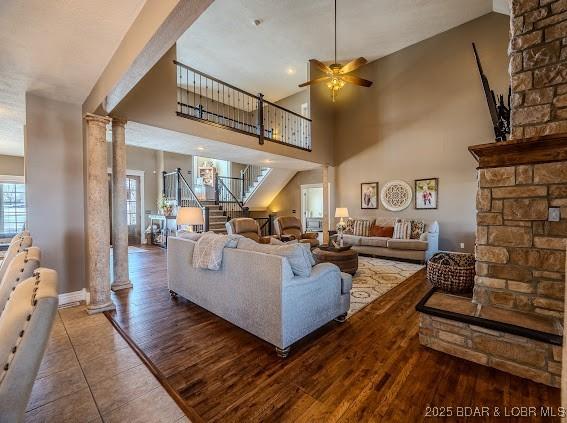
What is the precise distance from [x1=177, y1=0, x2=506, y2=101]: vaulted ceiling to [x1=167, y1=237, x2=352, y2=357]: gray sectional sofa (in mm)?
5173

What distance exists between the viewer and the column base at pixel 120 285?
392 cm

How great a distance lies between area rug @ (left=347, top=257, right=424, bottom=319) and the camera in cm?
348

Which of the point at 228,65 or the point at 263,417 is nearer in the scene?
the point at 263,417

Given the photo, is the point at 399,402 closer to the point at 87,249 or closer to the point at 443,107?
the point at 87,249

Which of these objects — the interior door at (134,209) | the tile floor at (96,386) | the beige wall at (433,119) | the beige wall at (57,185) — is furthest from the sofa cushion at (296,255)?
the interior door at (134,209)

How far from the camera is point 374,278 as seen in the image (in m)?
4.45

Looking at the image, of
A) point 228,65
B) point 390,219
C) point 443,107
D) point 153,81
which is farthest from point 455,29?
point 153,81

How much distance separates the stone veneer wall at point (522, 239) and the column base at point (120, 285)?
180 inches

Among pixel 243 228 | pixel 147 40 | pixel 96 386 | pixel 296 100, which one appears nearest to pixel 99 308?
pixel 96 386

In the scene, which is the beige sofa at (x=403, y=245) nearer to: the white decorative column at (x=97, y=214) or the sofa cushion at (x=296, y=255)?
the sofa cushion at (x=296, y=255)

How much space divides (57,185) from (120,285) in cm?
168

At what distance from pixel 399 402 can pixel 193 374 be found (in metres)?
1.49

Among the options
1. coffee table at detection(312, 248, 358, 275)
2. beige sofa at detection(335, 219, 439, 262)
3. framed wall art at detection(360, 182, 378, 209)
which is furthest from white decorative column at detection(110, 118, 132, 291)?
framed wall art at detection(360, 182, 378, 209)

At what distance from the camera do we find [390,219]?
272 inches
